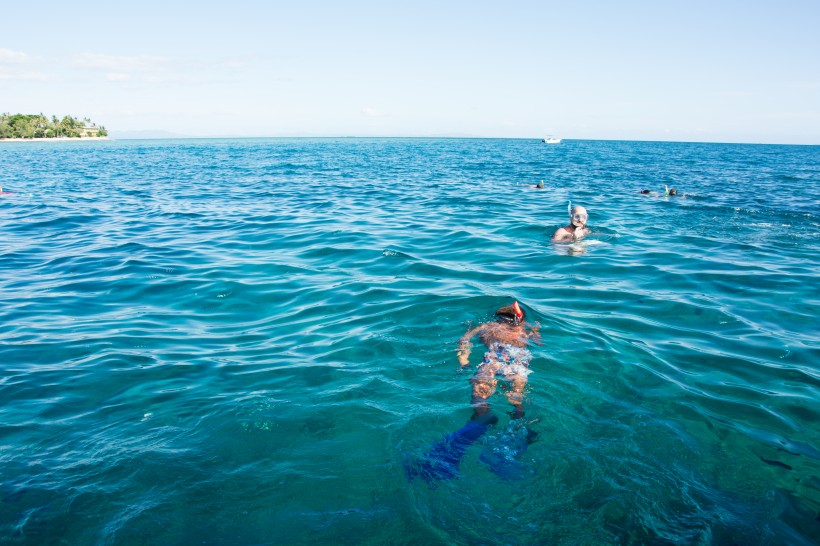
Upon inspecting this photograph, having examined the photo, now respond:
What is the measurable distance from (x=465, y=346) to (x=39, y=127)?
541 feet

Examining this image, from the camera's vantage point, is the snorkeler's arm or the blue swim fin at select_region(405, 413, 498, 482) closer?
the blue swim fin at select_region(405, 413, 498, 482)

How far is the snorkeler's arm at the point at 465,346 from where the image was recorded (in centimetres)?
654

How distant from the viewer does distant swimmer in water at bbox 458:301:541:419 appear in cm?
568

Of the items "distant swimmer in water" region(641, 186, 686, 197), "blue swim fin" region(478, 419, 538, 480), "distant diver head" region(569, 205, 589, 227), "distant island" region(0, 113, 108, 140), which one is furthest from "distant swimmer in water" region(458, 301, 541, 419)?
"distant island" region(0, 113, 108, 140)

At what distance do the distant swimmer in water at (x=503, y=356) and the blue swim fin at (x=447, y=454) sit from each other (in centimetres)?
25

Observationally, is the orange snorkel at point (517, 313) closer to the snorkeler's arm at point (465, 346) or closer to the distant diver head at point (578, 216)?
the snorkeler's arm at point (465, 346)

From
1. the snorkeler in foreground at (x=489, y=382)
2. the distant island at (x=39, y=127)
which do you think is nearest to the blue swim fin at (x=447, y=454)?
the snorkeler in foreground at (x=489, y=382)

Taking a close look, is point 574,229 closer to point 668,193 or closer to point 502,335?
point 502,335

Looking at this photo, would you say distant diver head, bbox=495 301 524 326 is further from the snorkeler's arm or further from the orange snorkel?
the snorkeler's arm

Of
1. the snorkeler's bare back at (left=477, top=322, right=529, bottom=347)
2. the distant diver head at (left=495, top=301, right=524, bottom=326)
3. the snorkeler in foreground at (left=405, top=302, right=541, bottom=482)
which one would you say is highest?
the distant diver head at (left=495, top=301, right=524, bottom=326)

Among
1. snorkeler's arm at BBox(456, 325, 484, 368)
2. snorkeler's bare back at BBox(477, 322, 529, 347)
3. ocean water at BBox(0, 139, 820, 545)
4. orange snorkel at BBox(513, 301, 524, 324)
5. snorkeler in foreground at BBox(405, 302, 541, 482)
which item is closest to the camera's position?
ocean water at BBox(0, 139, 820, 545)

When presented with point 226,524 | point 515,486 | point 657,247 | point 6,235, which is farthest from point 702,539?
point 6,235

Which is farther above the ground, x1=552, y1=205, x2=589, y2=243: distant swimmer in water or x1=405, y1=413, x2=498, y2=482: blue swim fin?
x1=552, y1=205, x2=589, y2=243: distant swimmer in water

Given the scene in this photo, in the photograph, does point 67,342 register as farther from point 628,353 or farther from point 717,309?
point 717,309
